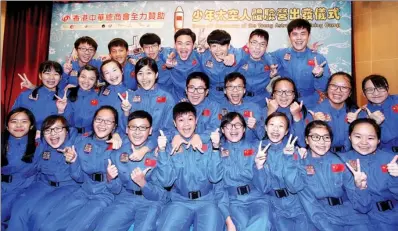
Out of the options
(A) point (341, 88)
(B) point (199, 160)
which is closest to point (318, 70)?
(A) point (341, 88)

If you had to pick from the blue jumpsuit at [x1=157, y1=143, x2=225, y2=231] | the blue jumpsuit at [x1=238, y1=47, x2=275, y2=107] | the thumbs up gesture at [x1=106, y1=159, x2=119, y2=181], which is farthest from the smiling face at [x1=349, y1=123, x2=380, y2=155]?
the thumbs up gesture at [x1=106, y1=159, x2=119, y2=181]

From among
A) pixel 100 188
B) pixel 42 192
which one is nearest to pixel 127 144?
pixel 100 188

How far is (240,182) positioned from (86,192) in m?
1.43

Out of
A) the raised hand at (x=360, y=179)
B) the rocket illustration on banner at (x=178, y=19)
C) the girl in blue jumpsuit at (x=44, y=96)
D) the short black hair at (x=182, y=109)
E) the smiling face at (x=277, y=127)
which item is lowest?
the raised hand at (x=360, y=179)

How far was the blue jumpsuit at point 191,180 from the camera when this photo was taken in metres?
2.58

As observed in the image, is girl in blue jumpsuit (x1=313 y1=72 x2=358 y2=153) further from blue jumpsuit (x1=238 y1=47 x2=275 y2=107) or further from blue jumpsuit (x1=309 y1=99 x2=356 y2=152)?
blue jumpsuit (x1=238 y1=47 x2=275 y2=107)

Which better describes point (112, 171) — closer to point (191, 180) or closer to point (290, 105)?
point (191, 180)

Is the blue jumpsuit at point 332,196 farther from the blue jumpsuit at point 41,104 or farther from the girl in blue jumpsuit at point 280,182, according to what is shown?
the blue jumpsuit at point 41,104

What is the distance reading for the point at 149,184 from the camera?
2.74 meters

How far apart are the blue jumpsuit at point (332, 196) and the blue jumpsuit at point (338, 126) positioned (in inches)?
27.2

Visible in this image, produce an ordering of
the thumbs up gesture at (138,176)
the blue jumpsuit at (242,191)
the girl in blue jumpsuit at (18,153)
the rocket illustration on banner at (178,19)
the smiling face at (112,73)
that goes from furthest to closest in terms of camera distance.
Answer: the rocket illustration on banner at (178,19)
the smiling face at (112,73)
the girl in blue jumpsuit at (18,153)
the thumbs up gesture at (138,176)
the blue jumpsuit at (242,191)

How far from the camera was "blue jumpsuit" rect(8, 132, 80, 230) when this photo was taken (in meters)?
2.68

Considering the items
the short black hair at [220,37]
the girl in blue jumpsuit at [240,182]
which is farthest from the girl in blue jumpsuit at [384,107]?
the short black hair at [220,37]

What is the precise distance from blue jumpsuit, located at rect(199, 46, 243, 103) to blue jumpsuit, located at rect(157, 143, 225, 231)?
1.25 meters
